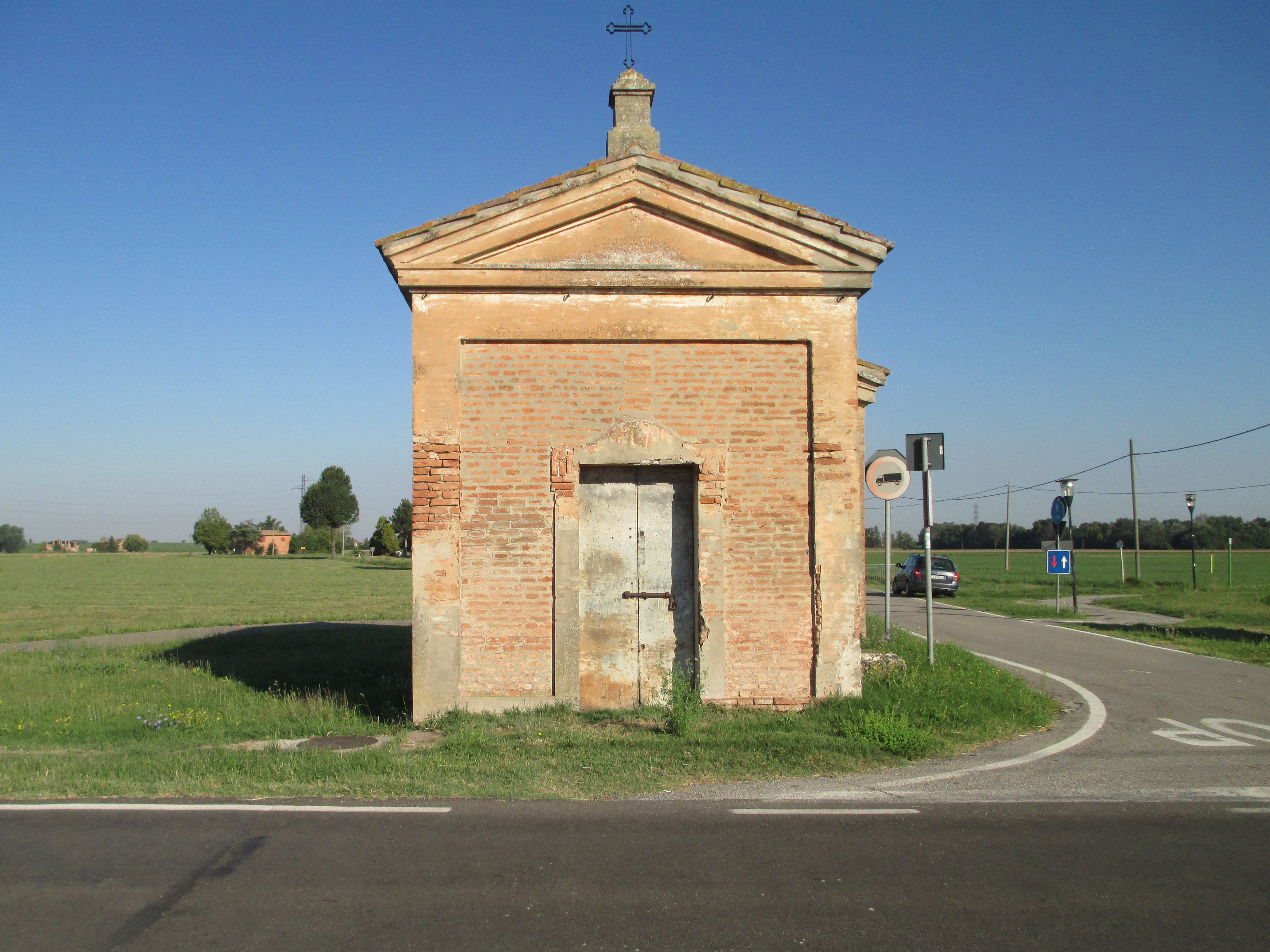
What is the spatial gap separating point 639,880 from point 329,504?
347 feet

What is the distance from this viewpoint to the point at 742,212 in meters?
8.91

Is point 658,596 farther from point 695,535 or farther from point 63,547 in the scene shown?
point 63,547

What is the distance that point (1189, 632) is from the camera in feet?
57.5

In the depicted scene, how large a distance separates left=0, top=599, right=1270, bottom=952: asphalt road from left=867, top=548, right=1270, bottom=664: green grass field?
10.5 metres

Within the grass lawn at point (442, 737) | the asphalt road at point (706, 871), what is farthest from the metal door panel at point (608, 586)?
the asphalt road at point (706, 871)

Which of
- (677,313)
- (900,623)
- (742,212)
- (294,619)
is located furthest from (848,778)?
(294,619)

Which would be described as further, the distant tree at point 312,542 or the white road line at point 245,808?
the distant tree at point 312,542

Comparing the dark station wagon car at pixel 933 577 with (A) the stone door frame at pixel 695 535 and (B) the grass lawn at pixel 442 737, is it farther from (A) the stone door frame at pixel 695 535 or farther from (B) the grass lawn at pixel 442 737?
(A) the stone door frame at pixel 695 535

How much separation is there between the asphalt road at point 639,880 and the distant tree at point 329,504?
339ft

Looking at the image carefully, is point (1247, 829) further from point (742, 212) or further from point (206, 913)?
point (742, 212)

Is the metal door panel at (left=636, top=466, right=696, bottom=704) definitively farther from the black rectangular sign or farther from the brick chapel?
the black rectangular sign

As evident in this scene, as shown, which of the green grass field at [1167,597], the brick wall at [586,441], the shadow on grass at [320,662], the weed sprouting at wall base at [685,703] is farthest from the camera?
the green grass field at [1167,597]

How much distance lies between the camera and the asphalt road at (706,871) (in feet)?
12.4

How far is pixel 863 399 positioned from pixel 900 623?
8.30 m
